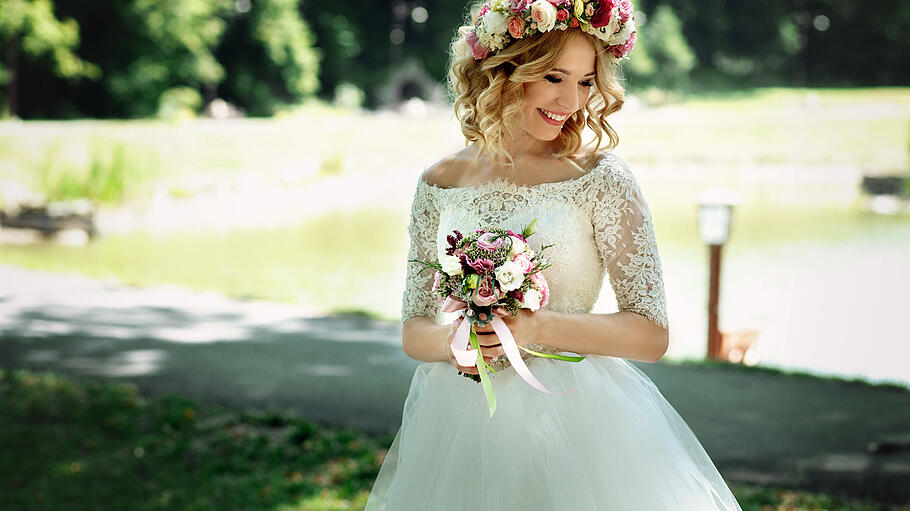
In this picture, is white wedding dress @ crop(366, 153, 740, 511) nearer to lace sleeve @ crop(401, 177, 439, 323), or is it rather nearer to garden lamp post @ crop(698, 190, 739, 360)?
lace sleeve @ crop(401, 177, 439, 323)

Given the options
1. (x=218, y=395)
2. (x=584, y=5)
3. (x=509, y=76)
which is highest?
(x=584, y=5)

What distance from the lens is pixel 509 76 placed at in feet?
7.51

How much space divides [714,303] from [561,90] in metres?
5.76

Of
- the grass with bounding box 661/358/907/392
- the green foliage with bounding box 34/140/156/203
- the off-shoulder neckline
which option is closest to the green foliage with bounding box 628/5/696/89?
the green foliage with bounding box 34/140/156/203

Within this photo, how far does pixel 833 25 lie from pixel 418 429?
123ft

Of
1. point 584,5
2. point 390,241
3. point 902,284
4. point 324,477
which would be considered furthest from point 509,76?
point 390,241

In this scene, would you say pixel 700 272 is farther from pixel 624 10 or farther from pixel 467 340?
pixel 467 340

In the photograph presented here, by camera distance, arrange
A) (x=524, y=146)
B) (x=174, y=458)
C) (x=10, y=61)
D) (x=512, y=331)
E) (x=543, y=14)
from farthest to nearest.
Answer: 1. (x=10, y=61)
2. (x=174, y=458)
3. (x=524, y=146)
4. (x=543, y=14)
5. (x=512, y=331)

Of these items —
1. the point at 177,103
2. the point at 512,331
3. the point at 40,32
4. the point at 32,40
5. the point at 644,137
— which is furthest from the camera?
the point at 177,103

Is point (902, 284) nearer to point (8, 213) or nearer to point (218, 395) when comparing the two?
point (218, 395)

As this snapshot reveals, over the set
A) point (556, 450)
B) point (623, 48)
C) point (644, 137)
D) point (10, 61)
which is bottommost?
point (644, 137)

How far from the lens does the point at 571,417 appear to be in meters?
2.24

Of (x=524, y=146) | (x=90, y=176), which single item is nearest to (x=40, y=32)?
(x=90, y=176)

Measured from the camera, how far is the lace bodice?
2.21m
